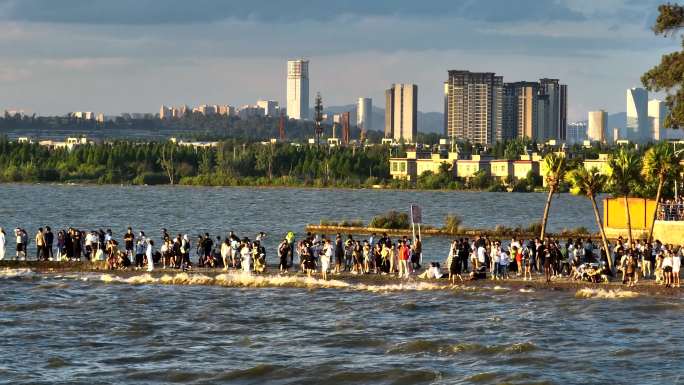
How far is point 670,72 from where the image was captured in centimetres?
7600

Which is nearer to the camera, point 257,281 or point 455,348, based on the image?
point 455,348

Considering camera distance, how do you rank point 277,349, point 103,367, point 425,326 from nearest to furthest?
1. point 103,367
2. point 277,349
3. point 425,326

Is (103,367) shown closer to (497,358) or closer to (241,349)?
(241,349)

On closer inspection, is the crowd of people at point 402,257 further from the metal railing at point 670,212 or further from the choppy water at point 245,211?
the choppy water at point 245,211

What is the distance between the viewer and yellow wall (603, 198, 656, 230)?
273 feet

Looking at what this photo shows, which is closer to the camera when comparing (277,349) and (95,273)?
(277,349)

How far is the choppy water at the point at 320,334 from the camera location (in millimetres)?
40312

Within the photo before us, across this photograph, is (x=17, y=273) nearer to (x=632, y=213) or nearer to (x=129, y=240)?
(x=129, y=240)

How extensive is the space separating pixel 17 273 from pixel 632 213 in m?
40.1

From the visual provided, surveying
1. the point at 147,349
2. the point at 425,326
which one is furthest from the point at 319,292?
the point at 147,349

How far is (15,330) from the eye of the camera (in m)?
48.7

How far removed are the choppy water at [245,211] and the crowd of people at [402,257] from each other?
58.1 feet

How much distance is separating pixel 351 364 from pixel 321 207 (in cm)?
11992

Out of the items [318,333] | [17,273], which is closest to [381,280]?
[318,333]
